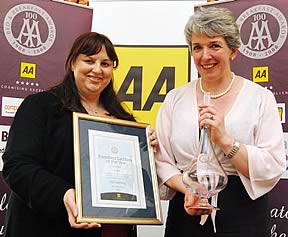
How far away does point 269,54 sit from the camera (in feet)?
6.66

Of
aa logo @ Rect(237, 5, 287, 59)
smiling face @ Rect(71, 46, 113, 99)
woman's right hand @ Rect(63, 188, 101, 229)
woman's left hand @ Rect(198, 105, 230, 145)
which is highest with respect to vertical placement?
aa logo @ Rect(237, 5, 287, 59)

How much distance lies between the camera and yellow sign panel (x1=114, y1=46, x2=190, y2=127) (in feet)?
7.56

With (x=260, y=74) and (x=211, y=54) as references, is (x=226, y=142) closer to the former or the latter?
(x=211, y=54)

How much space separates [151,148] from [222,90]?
10.3 inches

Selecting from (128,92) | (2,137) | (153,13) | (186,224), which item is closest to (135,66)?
(128,92)

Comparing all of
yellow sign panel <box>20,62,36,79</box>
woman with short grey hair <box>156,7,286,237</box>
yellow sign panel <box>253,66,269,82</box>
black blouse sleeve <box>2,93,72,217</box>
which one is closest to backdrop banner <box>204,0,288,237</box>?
yellow sign panel <box>253,66,269,82</box>

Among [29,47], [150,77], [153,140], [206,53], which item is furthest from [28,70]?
[206,53]

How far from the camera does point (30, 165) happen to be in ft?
4.38

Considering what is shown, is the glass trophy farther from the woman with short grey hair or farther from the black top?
the black top

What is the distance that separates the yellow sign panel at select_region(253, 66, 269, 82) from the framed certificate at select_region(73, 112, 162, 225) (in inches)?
29.3

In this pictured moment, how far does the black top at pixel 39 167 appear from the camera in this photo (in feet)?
4.33

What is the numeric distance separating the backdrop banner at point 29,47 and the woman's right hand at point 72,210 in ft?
3.04

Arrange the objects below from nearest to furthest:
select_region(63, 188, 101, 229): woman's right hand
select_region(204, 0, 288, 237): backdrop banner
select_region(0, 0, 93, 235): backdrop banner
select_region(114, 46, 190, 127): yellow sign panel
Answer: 1. select_region(63, 188, 101, 229): woman's right hand
2. select_region(204, 0, 288, 237): backdrop banner
3. select_region(0, 0, 93, 235): backdrop banner
4. select_region(114, 46, 190, 127): yellow sign panel

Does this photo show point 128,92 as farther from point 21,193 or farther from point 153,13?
point 21,193
